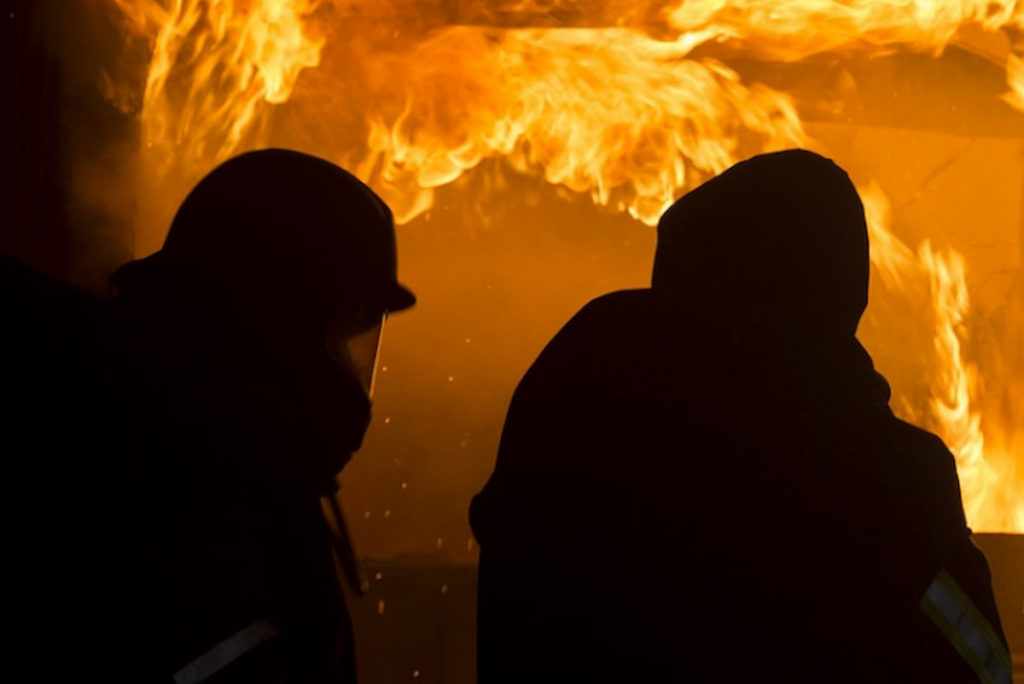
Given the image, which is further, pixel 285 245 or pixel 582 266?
pixel 582 266

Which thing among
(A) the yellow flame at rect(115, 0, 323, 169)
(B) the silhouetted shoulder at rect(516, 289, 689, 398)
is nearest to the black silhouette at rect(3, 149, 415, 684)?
(B) the silhouetted shoulder at rect(516, 289, 689, 398)

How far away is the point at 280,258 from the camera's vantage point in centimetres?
155

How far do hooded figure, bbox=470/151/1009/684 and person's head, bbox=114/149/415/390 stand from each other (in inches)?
12.0

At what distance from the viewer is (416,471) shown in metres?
6.89

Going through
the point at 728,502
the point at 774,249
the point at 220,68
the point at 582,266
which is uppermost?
the point at 774,249

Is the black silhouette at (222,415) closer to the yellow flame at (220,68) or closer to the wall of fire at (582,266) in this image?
the yellow flame at (220,68)

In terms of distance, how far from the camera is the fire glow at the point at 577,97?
5637 millimetres

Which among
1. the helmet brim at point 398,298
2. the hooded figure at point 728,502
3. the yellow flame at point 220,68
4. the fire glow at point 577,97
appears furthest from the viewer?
the fire glow at point 577,97

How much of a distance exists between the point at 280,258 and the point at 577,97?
466 centimetres

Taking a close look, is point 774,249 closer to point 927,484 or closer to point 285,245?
point 927,484

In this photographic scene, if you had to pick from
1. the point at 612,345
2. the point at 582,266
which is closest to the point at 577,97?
the point at 582,266

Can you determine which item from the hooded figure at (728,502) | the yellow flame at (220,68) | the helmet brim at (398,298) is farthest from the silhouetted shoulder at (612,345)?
the yellow flame at (220,68)

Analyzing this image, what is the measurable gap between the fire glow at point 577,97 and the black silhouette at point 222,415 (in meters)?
3.58

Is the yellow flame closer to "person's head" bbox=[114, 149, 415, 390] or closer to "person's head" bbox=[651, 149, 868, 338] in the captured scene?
"person's head" bbox=[114, 149, 415, 390]
